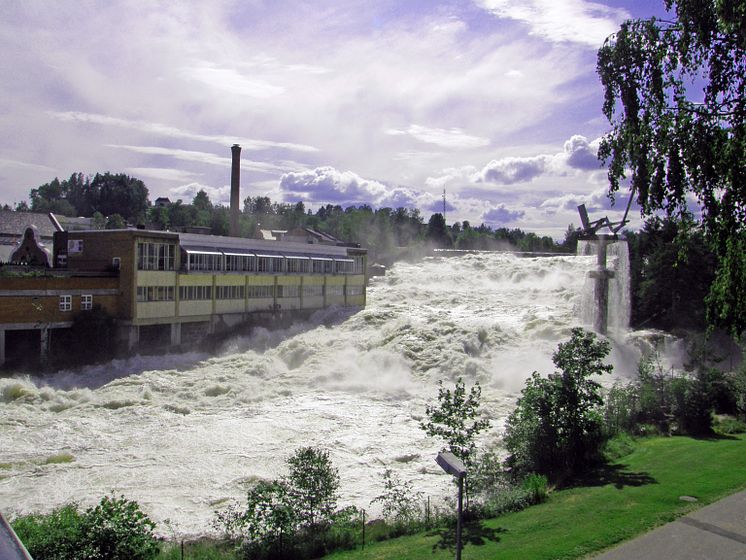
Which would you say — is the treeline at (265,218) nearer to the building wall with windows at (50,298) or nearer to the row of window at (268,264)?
the row of window at (268,264)

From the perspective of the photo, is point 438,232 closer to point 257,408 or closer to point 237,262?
point 237,262

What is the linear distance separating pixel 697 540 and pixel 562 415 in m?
6.24

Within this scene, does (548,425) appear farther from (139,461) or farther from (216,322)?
(216,322)

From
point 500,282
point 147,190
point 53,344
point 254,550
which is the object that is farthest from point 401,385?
point 147,190

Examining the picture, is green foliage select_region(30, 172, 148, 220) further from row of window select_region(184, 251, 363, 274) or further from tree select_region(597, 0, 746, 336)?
tree select_region(597, 0, 746, 336)

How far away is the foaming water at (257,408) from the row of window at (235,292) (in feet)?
8.16

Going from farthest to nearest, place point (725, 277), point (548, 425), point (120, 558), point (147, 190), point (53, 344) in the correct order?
point (147, 190), point (53, 344), point (548, 425), point (725, 277), point (120, 558)

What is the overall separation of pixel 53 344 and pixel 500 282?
4983 cm

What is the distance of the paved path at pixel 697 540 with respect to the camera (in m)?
11.1

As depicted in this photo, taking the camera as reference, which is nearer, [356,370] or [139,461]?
[139,461]

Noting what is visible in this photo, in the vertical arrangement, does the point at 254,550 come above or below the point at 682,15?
below

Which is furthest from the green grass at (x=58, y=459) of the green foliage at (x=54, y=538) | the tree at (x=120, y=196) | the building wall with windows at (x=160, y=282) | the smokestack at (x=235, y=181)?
the tree at (x=120, y=196)

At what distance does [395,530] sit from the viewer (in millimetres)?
14773

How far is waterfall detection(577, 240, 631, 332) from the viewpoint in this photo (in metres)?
46.3
